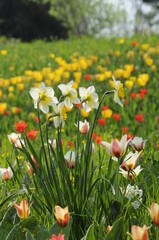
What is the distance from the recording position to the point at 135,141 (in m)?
1.91

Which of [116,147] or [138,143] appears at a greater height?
[116,147]

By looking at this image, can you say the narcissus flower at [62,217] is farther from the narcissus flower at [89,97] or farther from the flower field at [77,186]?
the narcissus flower at [89,97]

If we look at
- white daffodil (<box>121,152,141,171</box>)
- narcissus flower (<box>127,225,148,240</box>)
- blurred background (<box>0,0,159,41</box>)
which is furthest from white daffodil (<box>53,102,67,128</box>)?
blurred background (<box>0,0,159,41</box>)

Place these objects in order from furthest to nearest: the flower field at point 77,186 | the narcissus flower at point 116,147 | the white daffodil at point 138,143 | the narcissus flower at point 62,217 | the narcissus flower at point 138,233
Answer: the white daffodil at point 138,143
the narcissus flower at point 116,147
the flower field at point 77,186
the narcissus flower at point 62,217
the narcissus flower at point 138,233

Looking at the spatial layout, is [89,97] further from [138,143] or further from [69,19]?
[69,19]

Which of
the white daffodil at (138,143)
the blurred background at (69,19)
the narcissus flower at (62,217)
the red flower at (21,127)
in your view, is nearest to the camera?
the narcissus flower at (62,217)

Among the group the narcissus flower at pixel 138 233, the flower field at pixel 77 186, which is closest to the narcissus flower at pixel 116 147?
the flower field at pixel 77 186

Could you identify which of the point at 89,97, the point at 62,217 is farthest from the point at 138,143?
the point at 62,217

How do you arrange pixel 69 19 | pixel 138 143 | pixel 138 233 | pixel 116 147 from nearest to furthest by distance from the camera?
pixel 138 233 < pixel 116 147 < pixel 138 143 < pixel 69 19

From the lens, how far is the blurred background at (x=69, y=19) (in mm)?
19281

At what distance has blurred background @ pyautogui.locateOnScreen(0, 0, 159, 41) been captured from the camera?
1928 centimetres

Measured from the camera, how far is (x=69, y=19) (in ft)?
99.0

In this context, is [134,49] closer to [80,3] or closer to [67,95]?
[67,95]

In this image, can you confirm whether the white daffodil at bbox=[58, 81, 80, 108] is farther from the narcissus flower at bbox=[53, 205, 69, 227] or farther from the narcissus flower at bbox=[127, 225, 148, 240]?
the narcissus flower at bbox=[127, 225, 148, 240]
